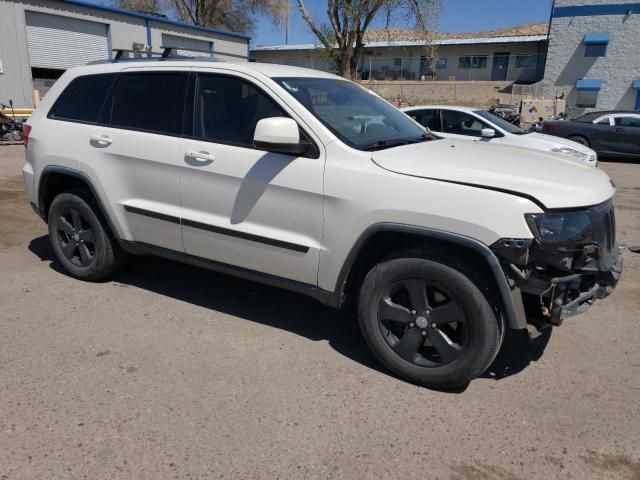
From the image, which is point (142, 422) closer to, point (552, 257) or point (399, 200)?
point (399, 200)

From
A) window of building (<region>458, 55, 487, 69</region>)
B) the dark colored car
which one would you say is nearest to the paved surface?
the dark colored car

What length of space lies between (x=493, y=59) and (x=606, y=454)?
4846 cm

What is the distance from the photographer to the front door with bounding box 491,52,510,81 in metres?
45.6

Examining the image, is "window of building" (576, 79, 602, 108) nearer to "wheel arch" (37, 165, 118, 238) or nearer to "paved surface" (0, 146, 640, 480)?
"paved surface" (0, 146, 640, 480)

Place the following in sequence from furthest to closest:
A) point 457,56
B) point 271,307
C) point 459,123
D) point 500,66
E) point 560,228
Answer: point 457,56 → point 500,66 → point 459,123 → point 271,307 → point 560,228

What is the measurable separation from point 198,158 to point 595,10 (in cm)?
3640

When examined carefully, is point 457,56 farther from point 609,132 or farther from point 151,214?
point 151,214

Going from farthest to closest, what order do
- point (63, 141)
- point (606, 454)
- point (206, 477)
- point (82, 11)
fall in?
point (82, 11) → point (63, 141) → point (606, 454) → point (206, 477)

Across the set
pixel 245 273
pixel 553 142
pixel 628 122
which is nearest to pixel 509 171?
pixel 245 273

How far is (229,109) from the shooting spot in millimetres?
3742

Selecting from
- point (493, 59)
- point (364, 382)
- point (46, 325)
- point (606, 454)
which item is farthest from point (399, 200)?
point (493, 59)

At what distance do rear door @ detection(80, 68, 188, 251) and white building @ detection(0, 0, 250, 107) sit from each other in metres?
13.7

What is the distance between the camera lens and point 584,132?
578 inches

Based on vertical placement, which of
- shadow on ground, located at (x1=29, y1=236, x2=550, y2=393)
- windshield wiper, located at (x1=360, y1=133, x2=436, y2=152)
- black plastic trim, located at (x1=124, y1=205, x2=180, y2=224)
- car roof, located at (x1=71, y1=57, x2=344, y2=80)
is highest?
car roof, located at (x1=71, y1=57, x2=344, y2=80)
